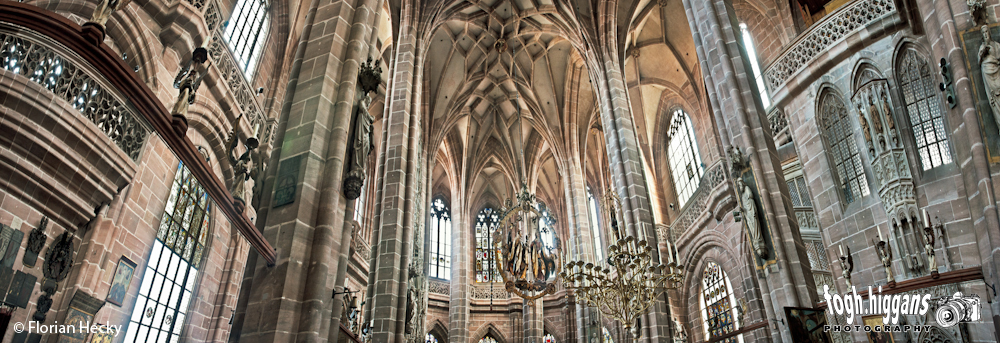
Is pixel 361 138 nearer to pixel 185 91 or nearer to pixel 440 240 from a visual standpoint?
pixel 185 91

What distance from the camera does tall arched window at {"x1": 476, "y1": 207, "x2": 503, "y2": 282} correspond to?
86.8 ft

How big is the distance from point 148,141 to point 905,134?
1347cm

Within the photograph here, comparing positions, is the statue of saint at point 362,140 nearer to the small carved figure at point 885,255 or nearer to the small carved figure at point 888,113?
the small carved figure at point 885,255

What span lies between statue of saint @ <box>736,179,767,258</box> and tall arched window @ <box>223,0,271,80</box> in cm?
1077

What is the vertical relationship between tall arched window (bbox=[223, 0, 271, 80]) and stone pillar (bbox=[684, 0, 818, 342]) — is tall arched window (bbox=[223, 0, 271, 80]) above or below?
above

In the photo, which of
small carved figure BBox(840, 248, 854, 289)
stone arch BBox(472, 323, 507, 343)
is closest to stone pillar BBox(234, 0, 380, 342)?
small carved figure BBox(840, 248, 854, 289)

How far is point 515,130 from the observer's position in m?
26.3

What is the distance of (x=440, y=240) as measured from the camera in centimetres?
2717

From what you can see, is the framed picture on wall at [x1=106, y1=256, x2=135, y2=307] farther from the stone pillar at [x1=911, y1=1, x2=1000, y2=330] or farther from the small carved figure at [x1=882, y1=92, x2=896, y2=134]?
the small carved figure at [x1=882, y1=92, x2=896, y2=134]

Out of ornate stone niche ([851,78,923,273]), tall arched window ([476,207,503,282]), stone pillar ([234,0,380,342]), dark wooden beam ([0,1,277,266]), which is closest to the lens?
dark wooden beam ([0,1,277,266])

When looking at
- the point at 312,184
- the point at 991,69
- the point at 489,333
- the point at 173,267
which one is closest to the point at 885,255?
the point at 991,69

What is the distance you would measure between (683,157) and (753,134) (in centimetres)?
1076

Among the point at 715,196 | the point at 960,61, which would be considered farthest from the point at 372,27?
the point at 715,196

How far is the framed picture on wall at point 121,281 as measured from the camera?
26.3 ft
